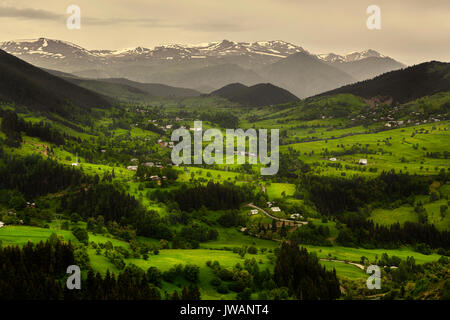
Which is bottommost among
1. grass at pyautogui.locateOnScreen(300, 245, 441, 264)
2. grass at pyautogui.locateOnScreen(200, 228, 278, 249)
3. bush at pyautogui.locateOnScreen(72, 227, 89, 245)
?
grass at pyautogui.locateOnScreen(300, 245, 441, 264)

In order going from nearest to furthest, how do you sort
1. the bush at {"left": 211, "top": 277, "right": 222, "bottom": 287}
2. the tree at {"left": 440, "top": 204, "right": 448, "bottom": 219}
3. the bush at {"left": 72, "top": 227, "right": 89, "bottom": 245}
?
the bush at {"left": 211, "top": 277, "right": 222, "bottom": 287}, the bush at {"left": 72, "top": 227, "right": 89, "bottom": 245}, the tree at {"left": 440, "top": 204, "right": 448, "bottom": 219}

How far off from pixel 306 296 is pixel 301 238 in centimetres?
6516

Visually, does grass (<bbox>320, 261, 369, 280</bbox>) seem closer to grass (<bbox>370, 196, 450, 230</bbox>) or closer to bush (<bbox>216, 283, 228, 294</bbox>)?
bush (<bbox>216, 283, 228, 294</bbox>)

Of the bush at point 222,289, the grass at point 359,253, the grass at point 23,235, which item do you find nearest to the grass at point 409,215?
the grass at point 359,253

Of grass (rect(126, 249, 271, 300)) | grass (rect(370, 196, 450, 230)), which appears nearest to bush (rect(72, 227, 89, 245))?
grass (rect(126, 249, 271, 300))

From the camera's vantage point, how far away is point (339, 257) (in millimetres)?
133875

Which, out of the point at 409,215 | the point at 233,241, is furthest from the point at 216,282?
the point at 409,215

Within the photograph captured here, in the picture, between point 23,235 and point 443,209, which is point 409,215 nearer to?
point 443,209

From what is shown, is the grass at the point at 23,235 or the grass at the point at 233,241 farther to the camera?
the grass at the point at 233,241

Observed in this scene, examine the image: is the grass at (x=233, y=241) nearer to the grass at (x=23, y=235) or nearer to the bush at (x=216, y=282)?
the bush at (x=216, y=282)

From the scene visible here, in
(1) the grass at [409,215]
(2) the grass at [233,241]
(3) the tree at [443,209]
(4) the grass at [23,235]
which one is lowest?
(2) the grass at [233,241]

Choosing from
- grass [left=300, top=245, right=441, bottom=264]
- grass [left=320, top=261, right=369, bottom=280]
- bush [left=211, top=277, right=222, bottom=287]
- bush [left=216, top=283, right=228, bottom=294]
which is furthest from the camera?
grass [left=300, top=245, right=441, bottom=264]
